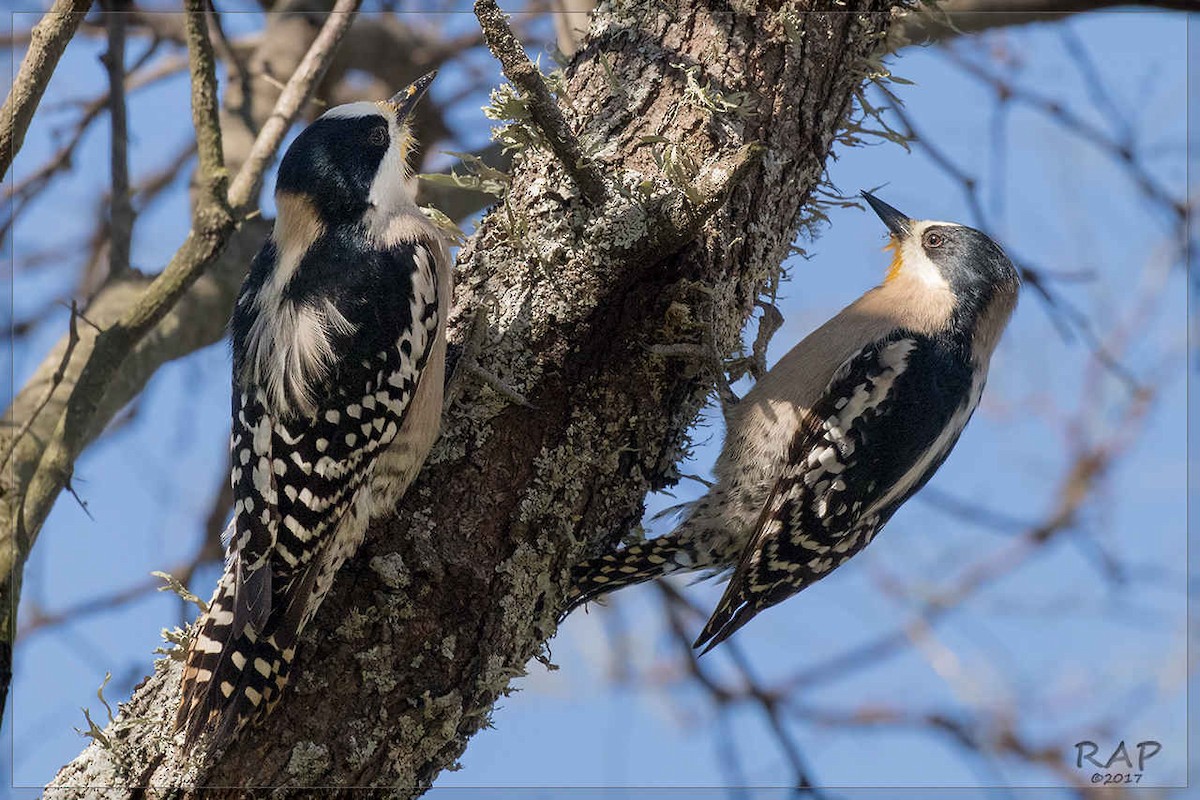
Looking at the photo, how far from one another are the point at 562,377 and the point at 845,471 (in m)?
1.16

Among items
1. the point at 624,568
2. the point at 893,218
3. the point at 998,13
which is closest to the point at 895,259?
the point at 893,218

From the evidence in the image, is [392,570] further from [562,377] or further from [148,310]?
[148,310]

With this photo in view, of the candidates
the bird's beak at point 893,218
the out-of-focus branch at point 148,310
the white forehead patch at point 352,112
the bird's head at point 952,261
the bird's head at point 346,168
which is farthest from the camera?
the bird's beak at point 893,218

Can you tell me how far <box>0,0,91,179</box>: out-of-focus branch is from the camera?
3.11m

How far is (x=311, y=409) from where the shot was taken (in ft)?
10.8

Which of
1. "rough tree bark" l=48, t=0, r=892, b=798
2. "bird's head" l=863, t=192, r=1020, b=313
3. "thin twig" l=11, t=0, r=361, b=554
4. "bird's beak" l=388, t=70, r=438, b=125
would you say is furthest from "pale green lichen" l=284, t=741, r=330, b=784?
"bird's head" l=863, t=192, r=1020, b=313

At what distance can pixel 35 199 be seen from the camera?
15.1 feet

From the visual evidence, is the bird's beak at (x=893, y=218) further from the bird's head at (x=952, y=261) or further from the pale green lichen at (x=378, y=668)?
the pale green lichen at (x=378, y=668)

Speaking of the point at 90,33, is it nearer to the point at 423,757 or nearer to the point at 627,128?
the point at 627,128

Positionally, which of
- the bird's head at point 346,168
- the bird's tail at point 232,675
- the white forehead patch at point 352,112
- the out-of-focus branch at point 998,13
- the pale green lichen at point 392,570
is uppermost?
the out-of-focus branch at point 998,13

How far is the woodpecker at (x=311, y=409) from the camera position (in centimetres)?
304

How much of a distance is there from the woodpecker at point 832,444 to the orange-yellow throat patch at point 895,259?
27 centimetres

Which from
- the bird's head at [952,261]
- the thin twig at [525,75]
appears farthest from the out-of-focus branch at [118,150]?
the bird's head at [952,261]

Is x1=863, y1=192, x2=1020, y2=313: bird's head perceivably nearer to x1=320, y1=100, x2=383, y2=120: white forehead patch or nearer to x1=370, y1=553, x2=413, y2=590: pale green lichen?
x1=320, y1=100, x2=383, y2=120: white forehead patch
